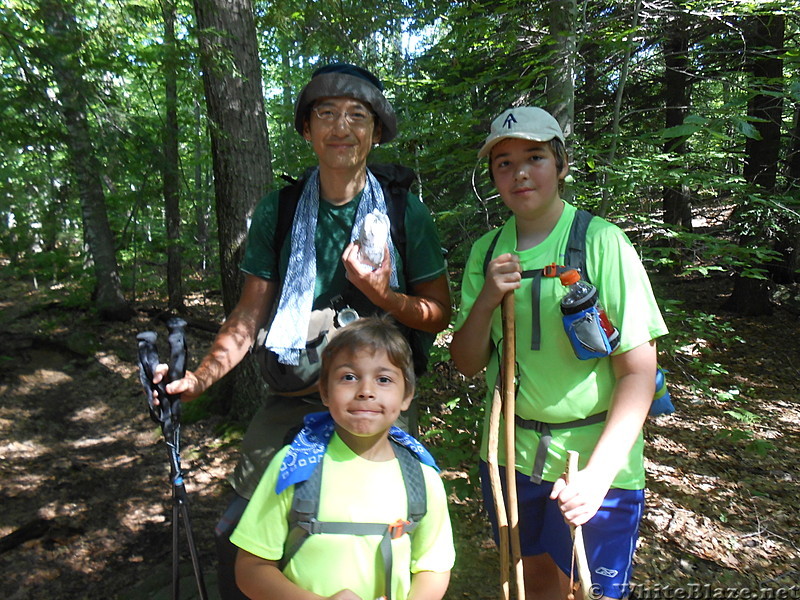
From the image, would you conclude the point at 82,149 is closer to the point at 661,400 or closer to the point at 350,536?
the point at 350,536

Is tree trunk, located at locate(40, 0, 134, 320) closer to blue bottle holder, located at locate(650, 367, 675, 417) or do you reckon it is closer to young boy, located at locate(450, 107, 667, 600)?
young boy, located at locate(450, 107, 667, 600)

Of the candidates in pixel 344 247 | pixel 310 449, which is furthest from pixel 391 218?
pixel 310 449

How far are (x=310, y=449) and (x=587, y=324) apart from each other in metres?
0.97

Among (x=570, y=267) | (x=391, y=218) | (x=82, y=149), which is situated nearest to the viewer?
(x=570, y=267)

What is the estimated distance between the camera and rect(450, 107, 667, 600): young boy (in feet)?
5.83

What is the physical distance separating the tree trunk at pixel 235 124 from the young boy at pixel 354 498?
10.2 feet

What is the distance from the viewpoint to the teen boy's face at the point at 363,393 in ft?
5.41

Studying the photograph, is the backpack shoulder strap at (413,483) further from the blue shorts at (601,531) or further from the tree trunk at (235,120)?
the tree trunk at (235,120)

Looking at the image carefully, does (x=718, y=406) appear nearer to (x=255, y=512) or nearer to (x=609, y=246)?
(x=609, y=246)

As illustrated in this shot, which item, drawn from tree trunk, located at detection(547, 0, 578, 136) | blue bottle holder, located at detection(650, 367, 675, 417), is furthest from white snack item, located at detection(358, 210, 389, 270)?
tree trunk, located at detection(547, 0, 578, 136)

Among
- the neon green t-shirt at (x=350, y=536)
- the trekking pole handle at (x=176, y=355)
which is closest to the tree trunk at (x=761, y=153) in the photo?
the neon green t-shirt at (x=350, y=536)

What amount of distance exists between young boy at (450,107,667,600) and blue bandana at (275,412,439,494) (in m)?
0.44

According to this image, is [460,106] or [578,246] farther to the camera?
[460,106]

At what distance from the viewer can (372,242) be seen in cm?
192
